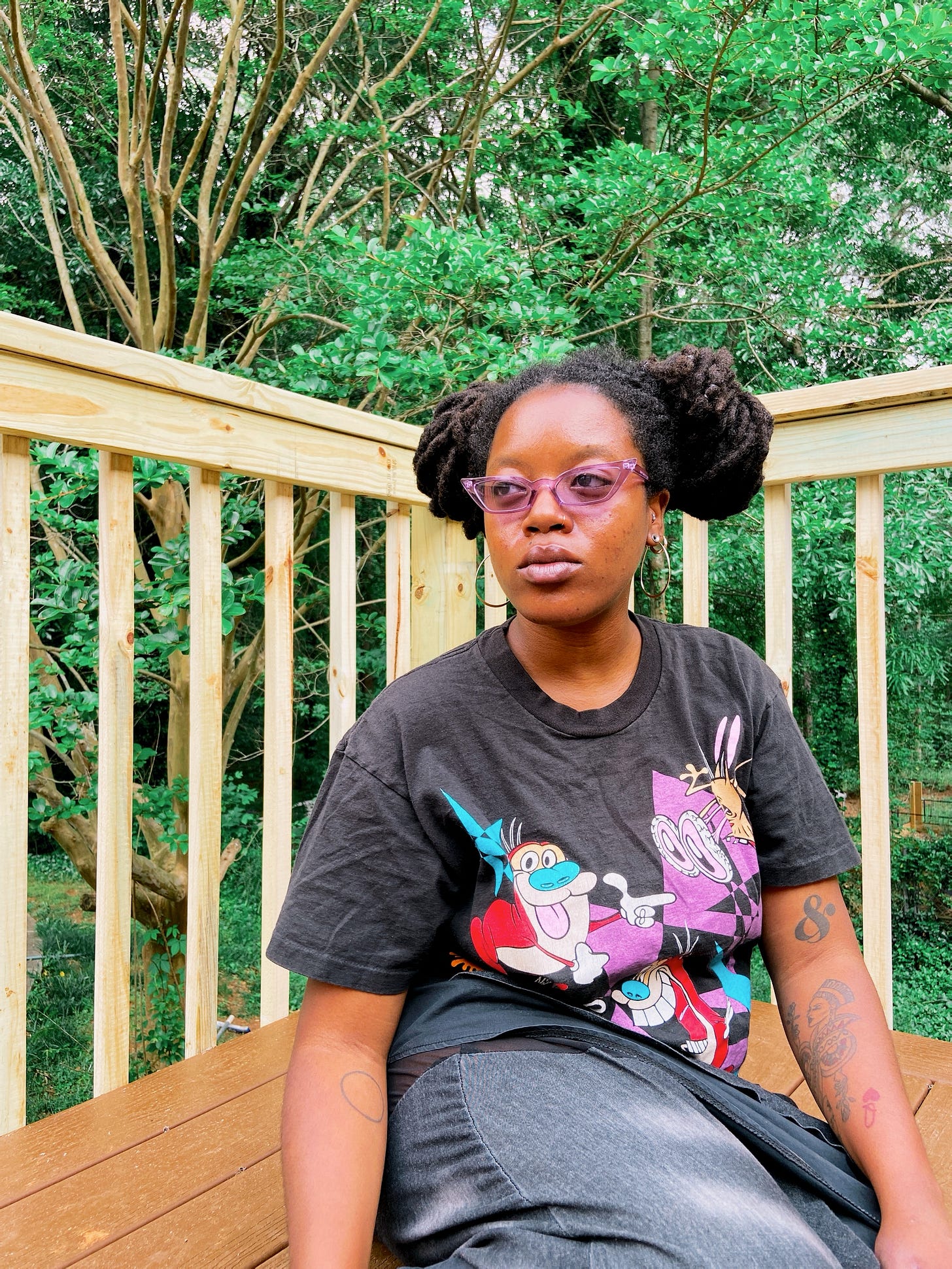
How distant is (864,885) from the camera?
1702 millimetres

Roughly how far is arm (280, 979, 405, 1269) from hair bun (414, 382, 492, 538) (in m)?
0.72

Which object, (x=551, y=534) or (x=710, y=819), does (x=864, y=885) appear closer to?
(x=710, y=819)

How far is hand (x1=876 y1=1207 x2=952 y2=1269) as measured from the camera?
0.90m

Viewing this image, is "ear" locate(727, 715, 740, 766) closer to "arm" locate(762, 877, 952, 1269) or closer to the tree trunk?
"arm" locate(762, 877, 952, 1269)

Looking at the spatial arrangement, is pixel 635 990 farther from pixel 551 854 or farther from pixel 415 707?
pixel 415 707

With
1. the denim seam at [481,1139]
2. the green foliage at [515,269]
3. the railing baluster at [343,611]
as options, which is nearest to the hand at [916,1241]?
the denim seam at [481,1139]

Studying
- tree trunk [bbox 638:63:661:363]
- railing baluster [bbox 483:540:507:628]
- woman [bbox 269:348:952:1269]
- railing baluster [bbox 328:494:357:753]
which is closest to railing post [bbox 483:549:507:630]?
railing baluster [bbox 483:540:507:628]

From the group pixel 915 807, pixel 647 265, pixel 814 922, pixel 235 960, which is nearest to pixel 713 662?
pixel 814 922

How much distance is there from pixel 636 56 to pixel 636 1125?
4.66 meters

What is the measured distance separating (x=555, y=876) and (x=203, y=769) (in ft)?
2.35

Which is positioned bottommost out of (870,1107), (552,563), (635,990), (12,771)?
(870,1107)

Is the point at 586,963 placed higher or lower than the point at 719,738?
lower

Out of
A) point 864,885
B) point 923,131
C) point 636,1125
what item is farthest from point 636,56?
point 636,1125

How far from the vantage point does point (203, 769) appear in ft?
5.11
